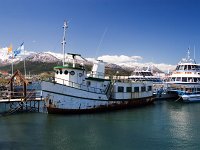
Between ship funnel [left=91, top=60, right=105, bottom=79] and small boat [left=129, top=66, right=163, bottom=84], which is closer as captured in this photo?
ship funnel [left=91, top=60, right=105, bottom=79]

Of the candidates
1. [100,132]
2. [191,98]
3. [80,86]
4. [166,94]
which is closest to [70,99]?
[80,86]

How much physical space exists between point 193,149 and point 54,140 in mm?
11997

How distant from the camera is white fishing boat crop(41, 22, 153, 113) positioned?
35688 mm

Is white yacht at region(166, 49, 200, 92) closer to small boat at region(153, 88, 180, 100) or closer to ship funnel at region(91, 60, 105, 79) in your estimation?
small boat at region(153, 88, 180, 100)

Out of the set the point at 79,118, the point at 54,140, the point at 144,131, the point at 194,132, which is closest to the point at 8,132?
the point at 54,140

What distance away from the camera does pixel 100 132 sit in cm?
2788

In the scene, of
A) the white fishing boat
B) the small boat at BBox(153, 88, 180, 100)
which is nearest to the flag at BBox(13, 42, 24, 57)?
the white fishing boat

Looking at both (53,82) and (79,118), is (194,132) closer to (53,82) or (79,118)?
(79,118)

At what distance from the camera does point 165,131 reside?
29.3 meters

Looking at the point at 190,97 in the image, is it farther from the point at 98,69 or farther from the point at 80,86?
the point at 80,86

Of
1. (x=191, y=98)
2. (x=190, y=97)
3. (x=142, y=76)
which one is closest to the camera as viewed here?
(x=190, y=97)

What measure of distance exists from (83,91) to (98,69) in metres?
7.00

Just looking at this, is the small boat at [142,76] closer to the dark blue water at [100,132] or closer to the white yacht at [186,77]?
the white yacht at [186,77]

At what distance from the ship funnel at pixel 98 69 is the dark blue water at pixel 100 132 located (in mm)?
7462
